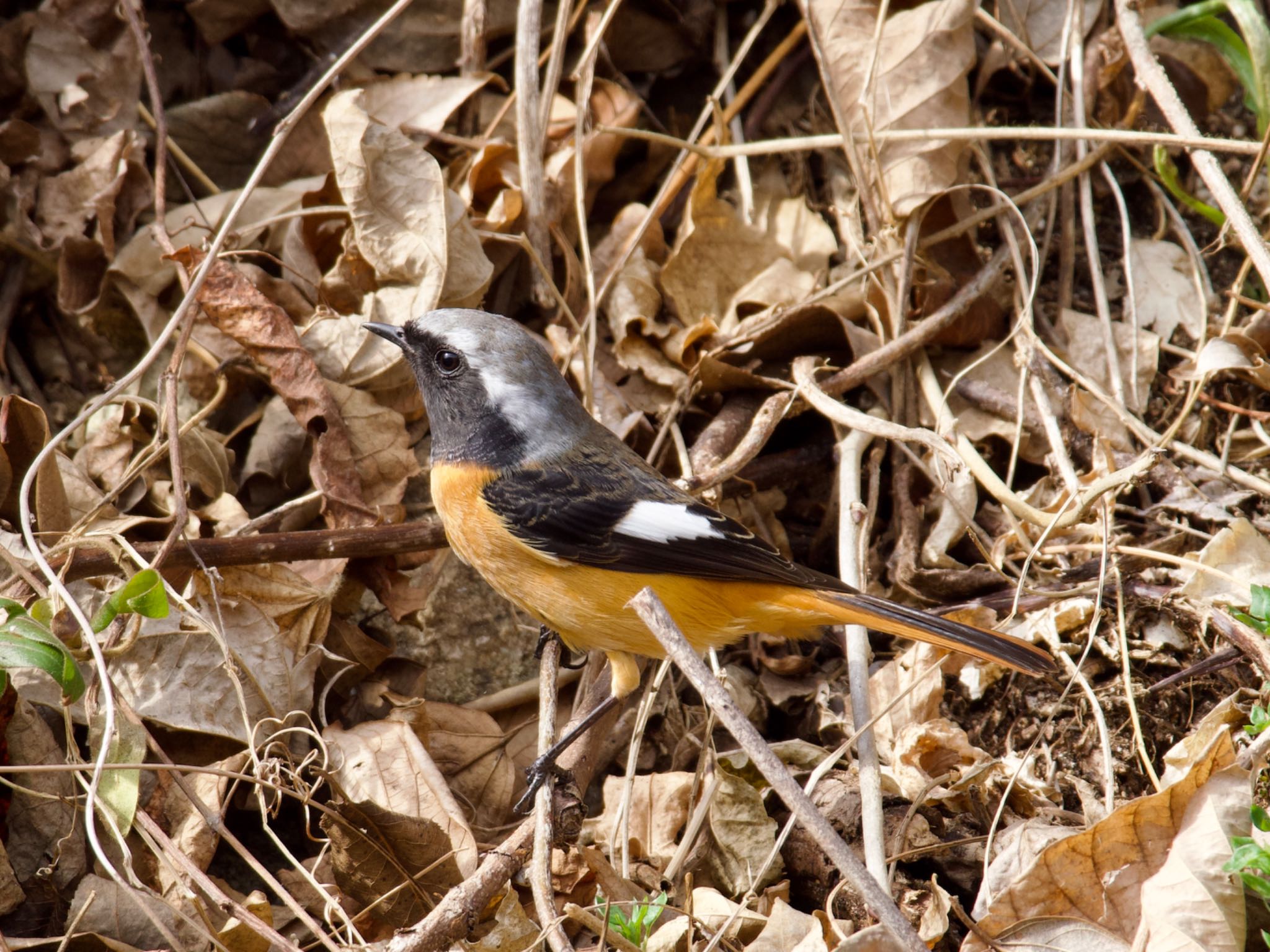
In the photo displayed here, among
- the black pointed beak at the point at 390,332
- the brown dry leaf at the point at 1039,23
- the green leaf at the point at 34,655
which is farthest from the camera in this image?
the brown dry leaf at the point at 1039,23

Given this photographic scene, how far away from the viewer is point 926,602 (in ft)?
13.5

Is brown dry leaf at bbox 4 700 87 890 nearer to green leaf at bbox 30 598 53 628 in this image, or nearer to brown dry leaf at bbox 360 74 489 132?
green leaf at bbox 30 598 53 628

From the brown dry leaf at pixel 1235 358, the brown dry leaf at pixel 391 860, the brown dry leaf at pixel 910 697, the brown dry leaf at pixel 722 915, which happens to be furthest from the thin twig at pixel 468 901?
the brown dry leaf at pixel 1235 358

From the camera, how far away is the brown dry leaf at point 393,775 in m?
3.41

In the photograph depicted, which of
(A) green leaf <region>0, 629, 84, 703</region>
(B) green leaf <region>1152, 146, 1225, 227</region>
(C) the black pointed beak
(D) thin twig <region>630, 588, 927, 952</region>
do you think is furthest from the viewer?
(B) green leaf <region>1152, 146, 1225, 227</region>

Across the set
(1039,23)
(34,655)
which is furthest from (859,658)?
(1039,23)

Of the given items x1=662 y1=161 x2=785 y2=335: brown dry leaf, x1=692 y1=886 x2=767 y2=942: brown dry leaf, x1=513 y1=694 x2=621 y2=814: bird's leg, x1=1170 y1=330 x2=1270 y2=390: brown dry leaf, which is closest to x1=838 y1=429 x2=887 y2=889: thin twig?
x1=692 y1=886 x2=767 y2=942: brown dry leaf

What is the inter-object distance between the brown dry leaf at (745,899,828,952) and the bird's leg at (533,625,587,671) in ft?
4.18

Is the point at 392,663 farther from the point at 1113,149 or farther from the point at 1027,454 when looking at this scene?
the point at 1113,149

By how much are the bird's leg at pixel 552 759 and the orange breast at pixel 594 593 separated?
0.20m

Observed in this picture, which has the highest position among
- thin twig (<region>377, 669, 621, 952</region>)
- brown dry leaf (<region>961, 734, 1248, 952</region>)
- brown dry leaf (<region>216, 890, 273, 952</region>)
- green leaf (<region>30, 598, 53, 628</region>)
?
green leaf (<region>30, 598, 53, 628</region>)

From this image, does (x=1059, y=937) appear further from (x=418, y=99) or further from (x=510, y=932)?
(x=418, y=99)

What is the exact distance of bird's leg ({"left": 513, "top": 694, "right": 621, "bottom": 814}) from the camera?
3.36 metres

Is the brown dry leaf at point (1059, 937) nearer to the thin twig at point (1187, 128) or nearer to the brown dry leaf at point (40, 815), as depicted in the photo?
the thin twig at point (1187, 128)
